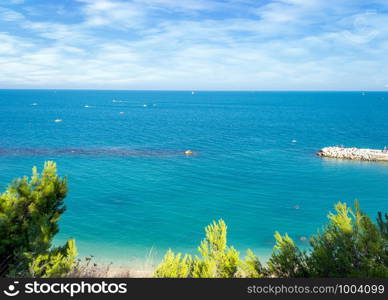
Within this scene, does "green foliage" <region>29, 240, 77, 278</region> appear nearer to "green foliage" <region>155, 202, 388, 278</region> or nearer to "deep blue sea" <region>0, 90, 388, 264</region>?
"green foliage" <region>155, 202, 388, 278</region>

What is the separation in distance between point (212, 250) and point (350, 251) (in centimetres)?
608

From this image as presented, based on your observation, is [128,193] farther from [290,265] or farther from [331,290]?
[331,290]

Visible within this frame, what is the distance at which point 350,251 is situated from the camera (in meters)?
13.5

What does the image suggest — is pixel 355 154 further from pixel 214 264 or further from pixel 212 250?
pixel 214 264

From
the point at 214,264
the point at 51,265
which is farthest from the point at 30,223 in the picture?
the point at 214,264

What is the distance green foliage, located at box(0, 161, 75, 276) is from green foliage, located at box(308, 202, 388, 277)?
11.5 metres

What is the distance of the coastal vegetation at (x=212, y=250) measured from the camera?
43.3ft

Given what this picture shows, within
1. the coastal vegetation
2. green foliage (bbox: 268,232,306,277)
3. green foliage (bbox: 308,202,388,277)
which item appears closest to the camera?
green foliage (bbox: 308,202,388,277)

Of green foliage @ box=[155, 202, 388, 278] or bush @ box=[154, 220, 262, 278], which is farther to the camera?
bush @ box=[154, 220, 262, 278]

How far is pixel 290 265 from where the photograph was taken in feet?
47.0

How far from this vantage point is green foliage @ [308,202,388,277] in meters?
12.9

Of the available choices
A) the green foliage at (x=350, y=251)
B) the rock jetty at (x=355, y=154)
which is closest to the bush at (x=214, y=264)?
the green foliage at (x=350, y=251)

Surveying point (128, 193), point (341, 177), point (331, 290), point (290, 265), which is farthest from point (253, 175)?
point (331, 290)

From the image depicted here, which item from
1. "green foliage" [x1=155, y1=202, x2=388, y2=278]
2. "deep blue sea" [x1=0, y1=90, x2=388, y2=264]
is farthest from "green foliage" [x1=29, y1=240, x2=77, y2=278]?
"deep blue sea" [x1=0, y1=90, x2=388, y2=264]
